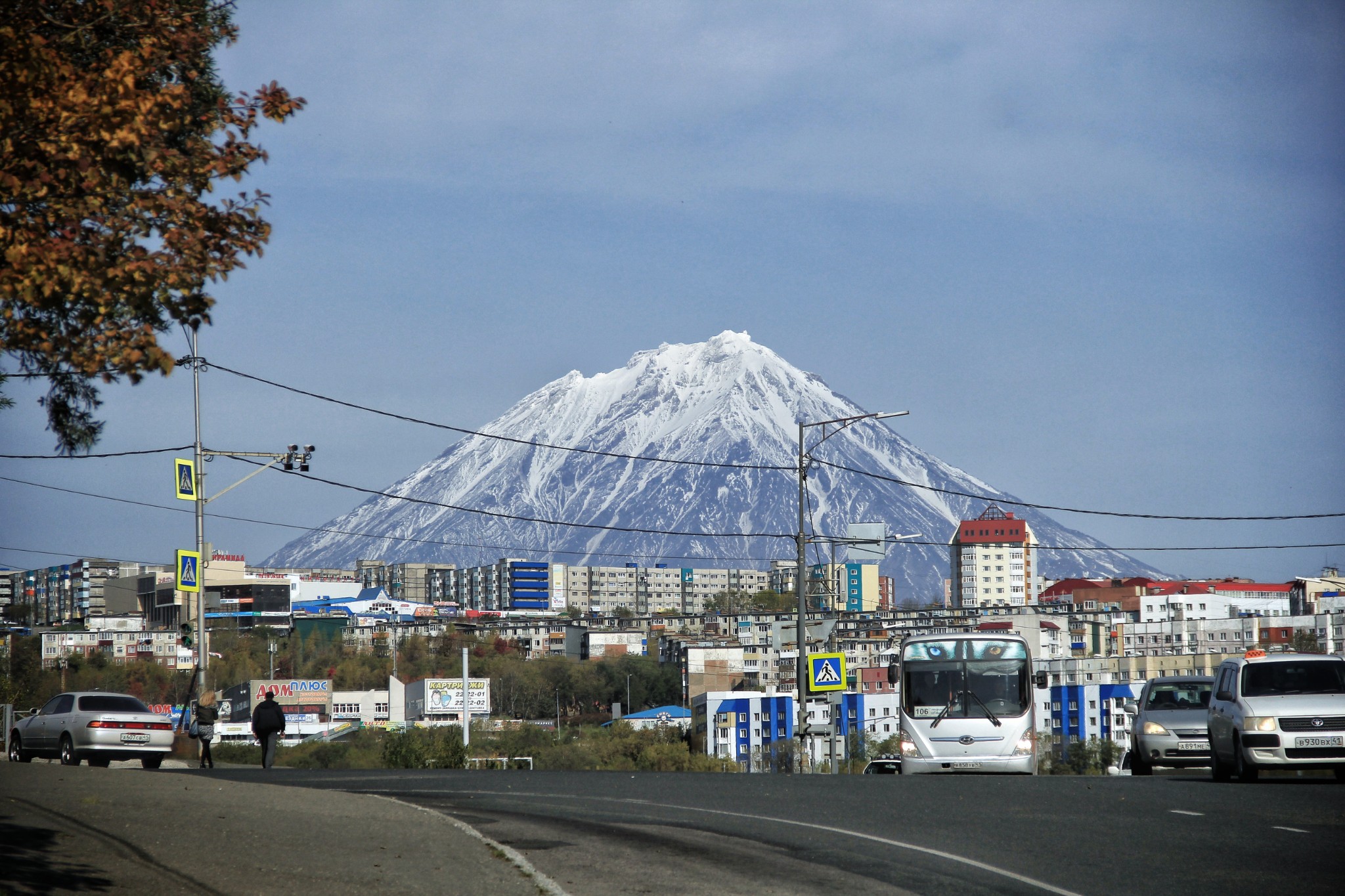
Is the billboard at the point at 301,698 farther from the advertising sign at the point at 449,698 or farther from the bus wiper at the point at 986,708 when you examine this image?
the bus wiper at the point at 986,708

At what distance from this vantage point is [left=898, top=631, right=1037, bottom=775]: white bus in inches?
933

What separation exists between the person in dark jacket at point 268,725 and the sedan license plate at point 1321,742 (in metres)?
19.3

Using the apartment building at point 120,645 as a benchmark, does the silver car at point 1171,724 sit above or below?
above

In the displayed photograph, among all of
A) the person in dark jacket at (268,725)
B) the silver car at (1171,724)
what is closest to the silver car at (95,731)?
the person in dark jacket at (268,725)

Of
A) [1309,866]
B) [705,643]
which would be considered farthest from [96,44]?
[705,643]

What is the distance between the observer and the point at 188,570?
109ft

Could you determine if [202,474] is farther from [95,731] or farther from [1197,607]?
[1197,607]

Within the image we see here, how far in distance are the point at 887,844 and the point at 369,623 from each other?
16282 cm

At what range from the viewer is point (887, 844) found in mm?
11977

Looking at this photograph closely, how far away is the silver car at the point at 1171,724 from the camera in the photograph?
23828 mm

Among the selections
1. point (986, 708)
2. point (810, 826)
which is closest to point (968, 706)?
point (986, 708)

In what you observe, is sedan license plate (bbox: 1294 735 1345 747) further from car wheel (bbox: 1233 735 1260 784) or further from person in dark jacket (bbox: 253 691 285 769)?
person in dark jacket (bbox: 253 691 285 769)

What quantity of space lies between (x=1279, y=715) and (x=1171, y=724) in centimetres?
630

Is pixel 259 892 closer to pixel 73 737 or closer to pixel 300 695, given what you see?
pixel 73 737
